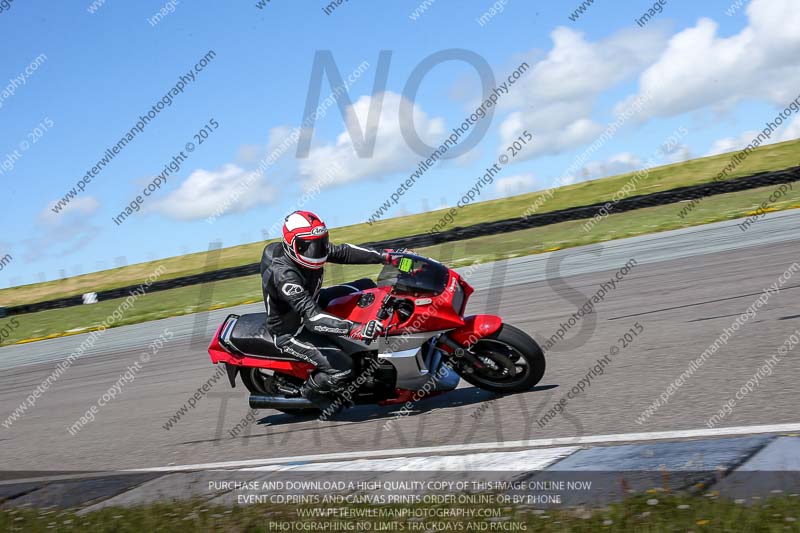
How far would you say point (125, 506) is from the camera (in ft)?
17.4

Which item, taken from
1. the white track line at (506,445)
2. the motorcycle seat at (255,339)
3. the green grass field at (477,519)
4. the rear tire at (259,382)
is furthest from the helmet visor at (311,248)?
the green grass field at (477,519)

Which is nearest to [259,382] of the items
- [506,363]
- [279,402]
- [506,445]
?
[279,402]

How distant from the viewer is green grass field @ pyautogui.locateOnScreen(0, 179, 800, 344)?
19.0 metres

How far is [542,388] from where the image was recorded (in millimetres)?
7008

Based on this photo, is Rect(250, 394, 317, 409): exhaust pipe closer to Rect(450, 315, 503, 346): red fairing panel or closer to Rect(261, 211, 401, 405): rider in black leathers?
Rect(261, 211, 401, 405): rider in black leathers

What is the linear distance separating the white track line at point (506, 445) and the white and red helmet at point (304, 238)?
1.65 meters

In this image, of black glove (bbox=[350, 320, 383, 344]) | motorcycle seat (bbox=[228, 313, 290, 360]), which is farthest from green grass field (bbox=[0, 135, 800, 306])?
black glove (bbox=[350, 320, 383, 344])

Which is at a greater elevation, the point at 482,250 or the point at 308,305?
the point at 482,250

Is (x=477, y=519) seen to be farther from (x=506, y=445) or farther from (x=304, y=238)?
(x=304, y=238)

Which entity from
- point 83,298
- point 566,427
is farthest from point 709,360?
point 83,298

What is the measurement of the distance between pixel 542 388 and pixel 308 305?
213cm

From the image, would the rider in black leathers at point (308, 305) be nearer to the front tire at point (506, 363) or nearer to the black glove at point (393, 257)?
the black glove at point (393, 257)

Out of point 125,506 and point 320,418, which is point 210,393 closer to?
point 320,418

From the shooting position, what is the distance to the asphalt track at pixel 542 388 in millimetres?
6008
